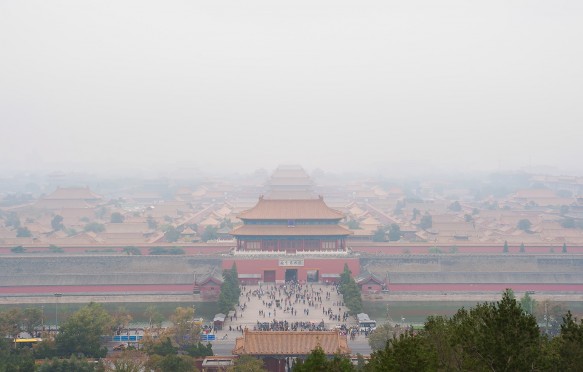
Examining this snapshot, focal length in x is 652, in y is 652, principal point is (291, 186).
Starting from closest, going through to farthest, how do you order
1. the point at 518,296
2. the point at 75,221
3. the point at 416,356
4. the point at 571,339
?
the point at 416,356 → the point at 571,339 → the point at 518,296 → the point at 75,221

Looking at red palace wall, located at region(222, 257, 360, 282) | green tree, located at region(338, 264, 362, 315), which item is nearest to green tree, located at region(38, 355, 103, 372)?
green tree, located at region(338, 264, 362, 315)

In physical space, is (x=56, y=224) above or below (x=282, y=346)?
above

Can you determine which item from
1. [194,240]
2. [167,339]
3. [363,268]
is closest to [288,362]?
[167,339]

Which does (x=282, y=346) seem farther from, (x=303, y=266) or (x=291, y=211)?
(x=291, y=211)

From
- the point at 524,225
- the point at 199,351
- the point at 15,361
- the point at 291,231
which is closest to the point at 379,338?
the point at 199,351

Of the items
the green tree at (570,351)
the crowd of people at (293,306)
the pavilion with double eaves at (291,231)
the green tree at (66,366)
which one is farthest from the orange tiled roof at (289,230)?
the green tree at (570,351)

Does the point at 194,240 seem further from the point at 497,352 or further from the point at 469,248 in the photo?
the point at 497,352

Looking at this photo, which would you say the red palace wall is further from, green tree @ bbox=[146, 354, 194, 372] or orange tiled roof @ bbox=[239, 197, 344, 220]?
green tree @ bbox=[146, 354, 194, 372]

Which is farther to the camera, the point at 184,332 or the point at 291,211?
the point at 291,211

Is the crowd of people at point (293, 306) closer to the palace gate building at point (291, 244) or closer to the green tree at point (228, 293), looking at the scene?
the green tree at point (228, 293)
